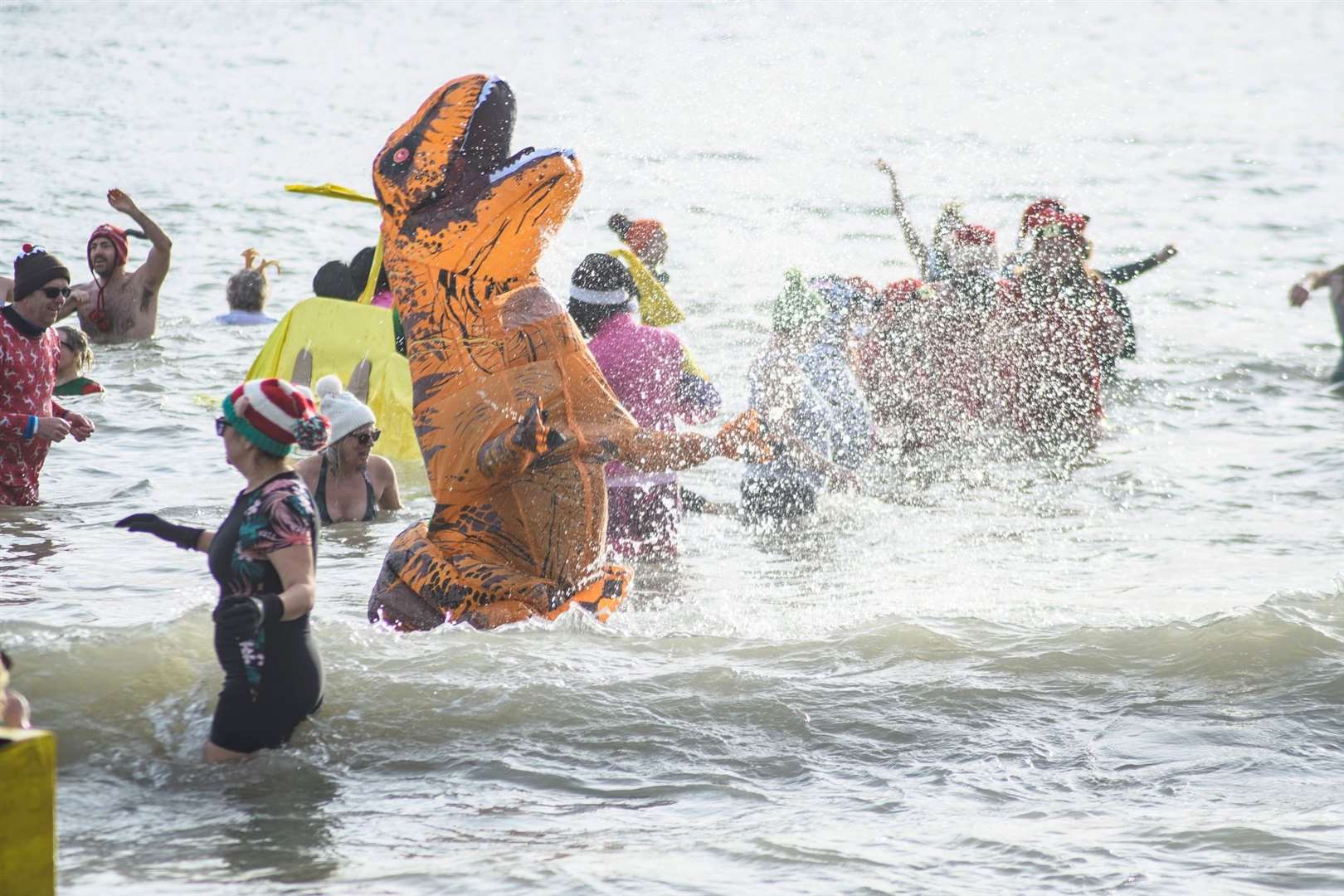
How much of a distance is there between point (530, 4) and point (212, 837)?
124ft

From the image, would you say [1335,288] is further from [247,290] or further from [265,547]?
[265,547]

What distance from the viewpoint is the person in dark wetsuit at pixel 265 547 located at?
16.6 feet

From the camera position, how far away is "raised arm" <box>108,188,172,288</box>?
11352 millimetres

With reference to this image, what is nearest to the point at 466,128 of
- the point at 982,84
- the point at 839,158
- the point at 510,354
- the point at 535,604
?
the point at 510,354

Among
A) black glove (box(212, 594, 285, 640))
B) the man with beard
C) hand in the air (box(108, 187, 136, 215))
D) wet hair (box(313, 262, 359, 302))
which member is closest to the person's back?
the man with beard

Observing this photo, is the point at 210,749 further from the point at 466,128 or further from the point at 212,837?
the point at 466,128

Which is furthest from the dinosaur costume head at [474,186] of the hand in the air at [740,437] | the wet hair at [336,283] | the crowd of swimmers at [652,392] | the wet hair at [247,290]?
the wet hair at [247,290]

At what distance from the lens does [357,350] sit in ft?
32.7

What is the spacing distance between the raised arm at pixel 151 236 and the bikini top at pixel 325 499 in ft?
11.6

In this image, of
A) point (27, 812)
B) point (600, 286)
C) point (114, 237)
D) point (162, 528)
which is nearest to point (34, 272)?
point (600, 286)

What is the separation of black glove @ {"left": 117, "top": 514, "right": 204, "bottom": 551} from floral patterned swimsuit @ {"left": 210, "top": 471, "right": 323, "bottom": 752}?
0.29 ft

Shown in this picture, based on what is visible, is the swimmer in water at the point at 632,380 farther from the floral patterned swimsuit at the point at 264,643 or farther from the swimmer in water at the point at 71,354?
the swimmer in water at the point at 71,354

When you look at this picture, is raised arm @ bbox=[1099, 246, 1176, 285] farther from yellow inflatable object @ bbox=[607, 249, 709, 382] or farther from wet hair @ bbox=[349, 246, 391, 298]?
wet hair @ bbox=[349, 246, 391, 298]

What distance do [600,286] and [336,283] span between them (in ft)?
10.3
